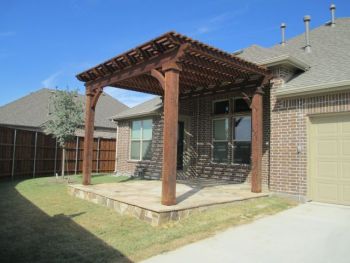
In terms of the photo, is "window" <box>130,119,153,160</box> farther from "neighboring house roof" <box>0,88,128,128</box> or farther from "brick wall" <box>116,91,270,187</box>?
"neighboring house roof" <box>0,88,128,128</box>

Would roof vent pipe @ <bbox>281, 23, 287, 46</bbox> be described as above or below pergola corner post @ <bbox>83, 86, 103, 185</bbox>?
above

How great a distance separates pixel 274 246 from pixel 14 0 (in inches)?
465

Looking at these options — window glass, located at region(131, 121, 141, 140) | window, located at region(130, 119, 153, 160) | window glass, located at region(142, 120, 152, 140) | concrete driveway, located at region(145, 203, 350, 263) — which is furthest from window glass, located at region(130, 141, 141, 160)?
concrete driveway, located at region(145, 203, 350, 263)

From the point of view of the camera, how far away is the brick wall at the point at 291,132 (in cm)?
798

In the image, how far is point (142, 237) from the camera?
5.38 meters

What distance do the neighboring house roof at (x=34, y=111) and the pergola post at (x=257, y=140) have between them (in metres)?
17.0

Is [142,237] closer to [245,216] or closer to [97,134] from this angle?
[245,216]

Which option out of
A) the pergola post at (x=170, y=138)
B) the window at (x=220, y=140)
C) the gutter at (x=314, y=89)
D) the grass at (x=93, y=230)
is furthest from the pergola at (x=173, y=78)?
the window at (x=220, y=140)

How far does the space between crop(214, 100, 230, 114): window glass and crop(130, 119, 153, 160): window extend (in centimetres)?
392

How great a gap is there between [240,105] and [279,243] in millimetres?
6530

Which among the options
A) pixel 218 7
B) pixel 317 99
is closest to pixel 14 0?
pixel 218 7

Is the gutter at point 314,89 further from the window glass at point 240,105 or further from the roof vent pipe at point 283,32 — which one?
the roof vent pipe at point 283,32

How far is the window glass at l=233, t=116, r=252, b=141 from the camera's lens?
34.8 ft

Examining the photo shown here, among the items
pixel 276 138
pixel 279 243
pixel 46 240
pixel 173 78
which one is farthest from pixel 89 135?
pixel 279 243
